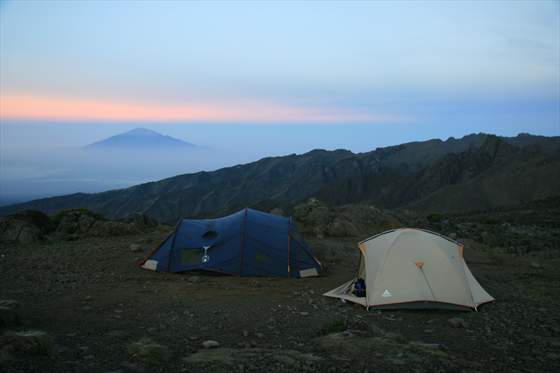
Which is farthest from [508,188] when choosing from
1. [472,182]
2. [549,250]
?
[549,250]

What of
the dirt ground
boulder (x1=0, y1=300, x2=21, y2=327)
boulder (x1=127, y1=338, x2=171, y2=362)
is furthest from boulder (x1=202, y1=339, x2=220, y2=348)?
boulder (x1=0, y1=300, x2=21, y2=327)

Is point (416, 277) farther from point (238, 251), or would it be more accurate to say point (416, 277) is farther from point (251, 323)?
point (238, 251)

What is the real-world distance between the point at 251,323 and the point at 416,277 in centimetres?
351

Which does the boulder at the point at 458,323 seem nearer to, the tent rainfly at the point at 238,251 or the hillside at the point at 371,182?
the tent rainfly at the point at 238,251

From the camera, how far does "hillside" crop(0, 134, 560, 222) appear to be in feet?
174

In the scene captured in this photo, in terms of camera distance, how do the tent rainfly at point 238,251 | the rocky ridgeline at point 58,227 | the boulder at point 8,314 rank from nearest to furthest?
the boulder at point 8,314 → the tent rainfly at point 238,251 → the rocky ridgeline at point 58,227

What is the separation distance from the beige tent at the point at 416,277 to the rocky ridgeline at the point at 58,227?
978 cm

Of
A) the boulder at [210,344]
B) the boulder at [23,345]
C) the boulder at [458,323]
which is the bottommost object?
the boulder at [458,323]

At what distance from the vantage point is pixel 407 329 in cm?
789

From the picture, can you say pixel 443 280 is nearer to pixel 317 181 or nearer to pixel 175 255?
pixel 175 255

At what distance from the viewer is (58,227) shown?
54.1ft

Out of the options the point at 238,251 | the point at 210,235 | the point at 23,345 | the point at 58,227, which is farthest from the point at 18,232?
the point at 23,345

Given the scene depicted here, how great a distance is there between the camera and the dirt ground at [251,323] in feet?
18.9

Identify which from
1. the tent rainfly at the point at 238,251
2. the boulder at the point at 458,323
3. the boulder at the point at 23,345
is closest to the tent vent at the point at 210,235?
the tent rainfly at the point at 238,251
